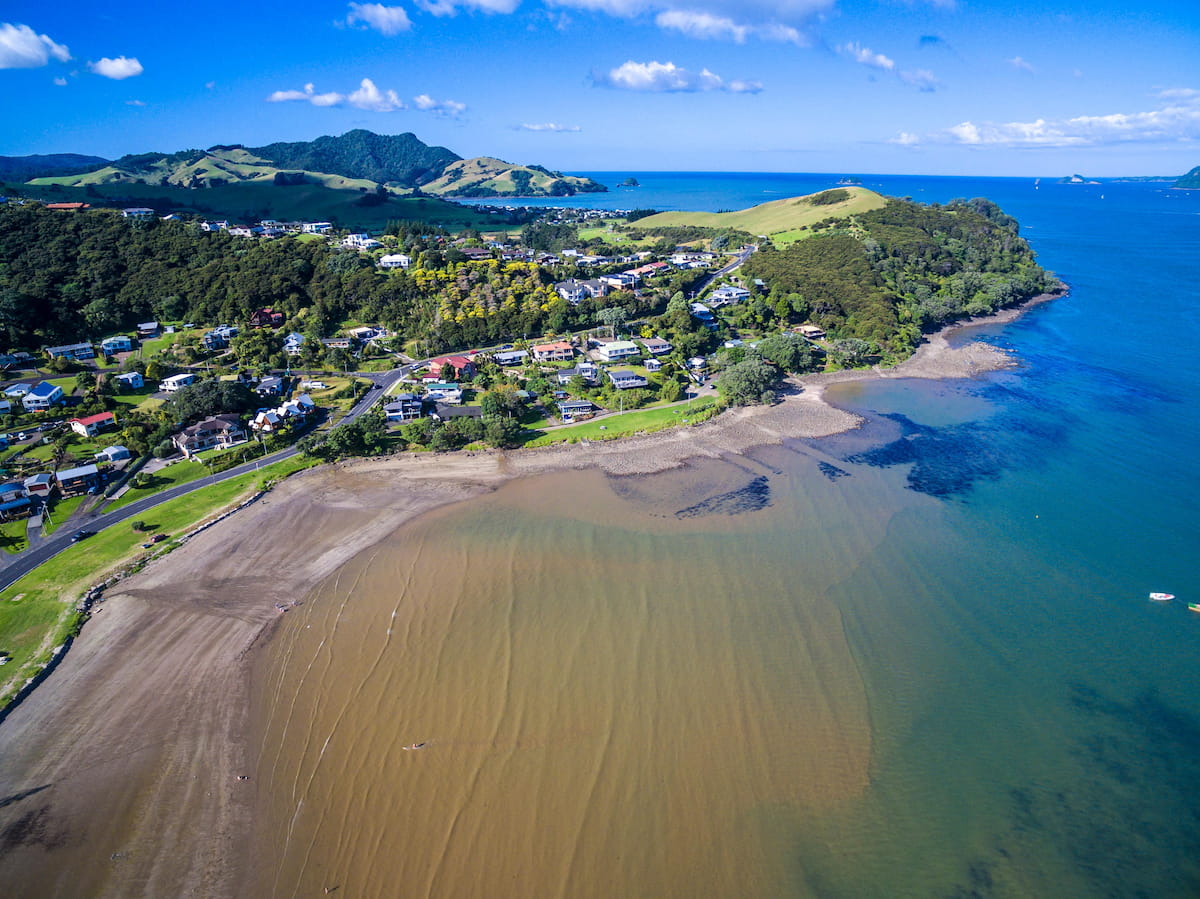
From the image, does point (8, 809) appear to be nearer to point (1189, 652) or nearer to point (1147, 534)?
point (1189, 652)

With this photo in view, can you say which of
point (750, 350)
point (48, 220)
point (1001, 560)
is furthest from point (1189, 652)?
point (48, 220)

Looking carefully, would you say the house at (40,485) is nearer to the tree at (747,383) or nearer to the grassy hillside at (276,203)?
the tree at (747,383)

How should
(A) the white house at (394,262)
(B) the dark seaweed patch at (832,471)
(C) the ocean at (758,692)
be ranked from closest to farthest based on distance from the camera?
(C) the ocean at (758,692)
(B) the dark seaweed patch at (832,471)
(A) the white house at (394,262)

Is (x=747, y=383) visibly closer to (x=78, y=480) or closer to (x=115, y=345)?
(x=78, y=480)

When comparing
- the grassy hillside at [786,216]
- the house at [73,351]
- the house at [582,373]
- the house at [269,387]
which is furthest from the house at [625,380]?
the grassy hillside at [786,216]

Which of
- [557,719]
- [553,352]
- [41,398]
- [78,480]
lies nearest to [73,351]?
[41,398]
